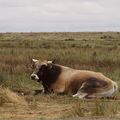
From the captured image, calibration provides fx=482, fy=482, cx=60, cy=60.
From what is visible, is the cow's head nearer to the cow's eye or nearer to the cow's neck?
the cow's eye

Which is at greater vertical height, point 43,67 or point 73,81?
point 43,67

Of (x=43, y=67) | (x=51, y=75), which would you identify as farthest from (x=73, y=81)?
(x=43, y=67)

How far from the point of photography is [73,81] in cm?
1459

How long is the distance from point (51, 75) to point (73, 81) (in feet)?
3.23

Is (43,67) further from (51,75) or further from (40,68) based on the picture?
(51,75)

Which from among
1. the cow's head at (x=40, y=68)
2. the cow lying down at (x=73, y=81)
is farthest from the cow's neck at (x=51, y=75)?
the cow's head at (x=40, y=68)

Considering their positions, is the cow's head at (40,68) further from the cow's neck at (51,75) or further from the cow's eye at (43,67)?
the cow's neck at (51,75)

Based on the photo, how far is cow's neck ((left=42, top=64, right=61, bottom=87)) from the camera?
15.2 m

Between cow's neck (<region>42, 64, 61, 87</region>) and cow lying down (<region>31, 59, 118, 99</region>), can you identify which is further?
cow's neck (<region>42, 64, 61, 87</region>)

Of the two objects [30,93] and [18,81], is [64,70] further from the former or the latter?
[18,81]

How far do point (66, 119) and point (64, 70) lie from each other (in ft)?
18.7

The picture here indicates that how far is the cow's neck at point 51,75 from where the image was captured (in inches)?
598

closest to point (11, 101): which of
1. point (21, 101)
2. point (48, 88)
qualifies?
point (21, 101)

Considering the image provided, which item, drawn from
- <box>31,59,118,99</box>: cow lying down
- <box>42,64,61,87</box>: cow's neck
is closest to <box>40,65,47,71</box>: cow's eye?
<box>31,59,118,99</box>: cow lying down
